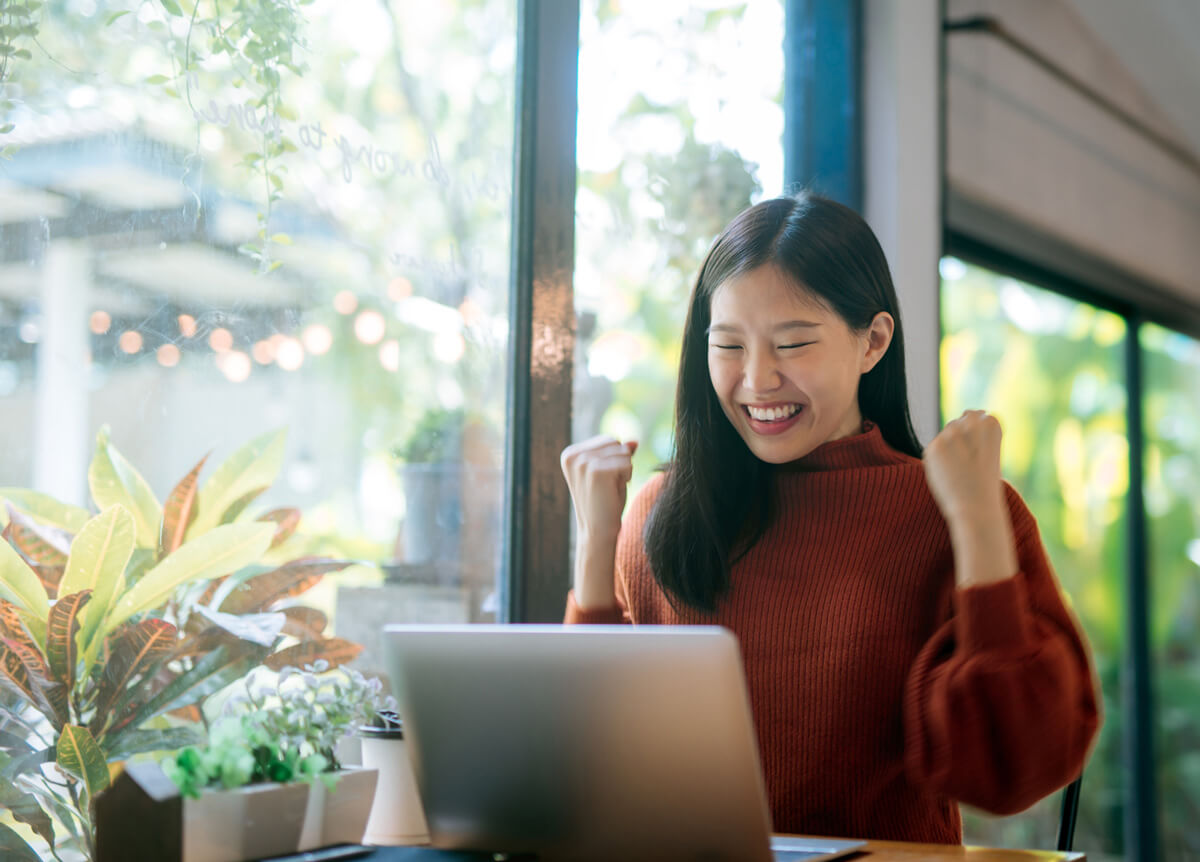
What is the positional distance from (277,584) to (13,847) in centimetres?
40

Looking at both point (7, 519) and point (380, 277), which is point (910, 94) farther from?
point (7, 519)

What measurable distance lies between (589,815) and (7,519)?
26.7 inches

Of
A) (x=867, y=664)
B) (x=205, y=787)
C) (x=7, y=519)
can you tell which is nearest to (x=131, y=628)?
(x=7, y=519)

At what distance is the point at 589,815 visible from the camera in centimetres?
100

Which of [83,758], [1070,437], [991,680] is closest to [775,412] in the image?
[991,680]

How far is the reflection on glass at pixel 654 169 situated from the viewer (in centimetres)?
208

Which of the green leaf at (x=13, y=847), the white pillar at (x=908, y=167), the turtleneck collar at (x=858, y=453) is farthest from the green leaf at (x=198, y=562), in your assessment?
the white pillar at (x=908, y=167)

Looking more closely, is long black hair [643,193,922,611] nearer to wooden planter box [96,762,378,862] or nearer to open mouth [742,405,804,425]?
open mouth [742,405,804,425]

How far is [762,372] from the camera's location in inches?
54.3

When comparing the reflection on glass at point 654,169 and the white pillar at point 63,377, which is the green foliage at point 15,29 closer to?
the white pillar at point 63,377

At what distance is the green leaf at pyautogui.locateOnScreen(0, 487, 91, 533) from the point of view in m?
1.22

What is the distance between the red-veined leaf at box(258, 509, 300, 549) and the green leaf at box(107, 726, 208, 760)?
0.25 meters

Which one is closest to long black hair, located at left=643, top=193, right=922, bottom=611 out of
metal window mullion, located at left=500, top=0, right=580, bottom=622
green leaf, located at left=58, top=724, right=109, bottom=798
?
metal window mullion, located at left=500, top=0, right=580, bottom=622

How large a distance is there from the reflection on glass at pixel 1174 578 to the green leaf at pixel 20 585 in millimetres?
3753
